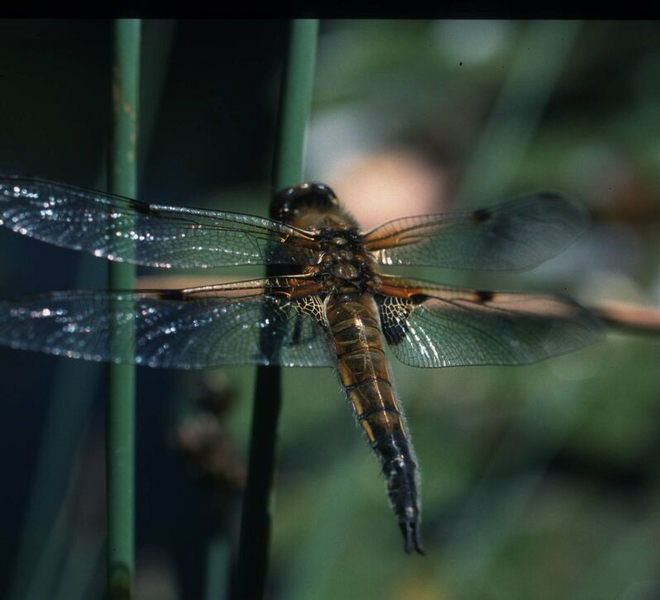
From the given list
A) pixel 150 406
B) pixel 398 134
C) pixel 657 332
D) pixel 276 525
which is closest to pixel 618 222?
pixel 398 134

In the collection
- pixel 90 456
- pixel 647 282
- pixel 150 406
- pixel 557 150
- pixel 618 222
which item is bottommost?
pixel 90 456

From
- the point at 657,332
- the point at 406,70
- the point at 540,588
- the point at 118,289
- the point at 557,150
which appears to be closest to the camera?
the point at 118,289

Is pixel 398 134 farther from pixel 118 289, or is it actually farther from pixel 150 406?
pixel 118 289

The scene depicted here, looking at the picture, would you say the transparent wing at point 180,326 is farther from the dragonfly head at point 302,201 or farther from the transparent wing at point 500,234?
the transparent wing at point 500,234

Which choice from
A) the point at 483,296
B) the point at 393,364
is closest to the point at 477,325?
the point at 483,296

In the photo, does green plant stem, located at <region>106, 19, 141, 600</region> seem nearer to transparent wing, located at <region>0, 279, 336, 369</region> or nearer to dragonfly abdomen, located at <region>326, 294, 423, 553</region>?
transparent wing, located at <region>0, 279, 336, 369</region>

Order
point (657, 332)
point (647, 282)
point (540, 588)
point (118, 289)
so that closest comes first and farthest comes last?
point (118, 289)
point (657, 332)
point (540, 588)
point (647, 282)

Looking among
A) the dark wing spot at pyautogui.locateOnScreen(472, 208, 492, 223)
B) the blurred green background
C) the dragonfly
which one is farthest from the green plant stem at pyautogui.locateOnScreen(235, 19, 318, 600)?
the dark wing spot at pyautogui.locateOnScreen(472, 208, 492, 223)

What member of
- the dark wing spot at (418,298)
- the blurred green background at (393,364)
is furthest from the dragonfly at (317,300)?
the blurred green background at (393,364)
